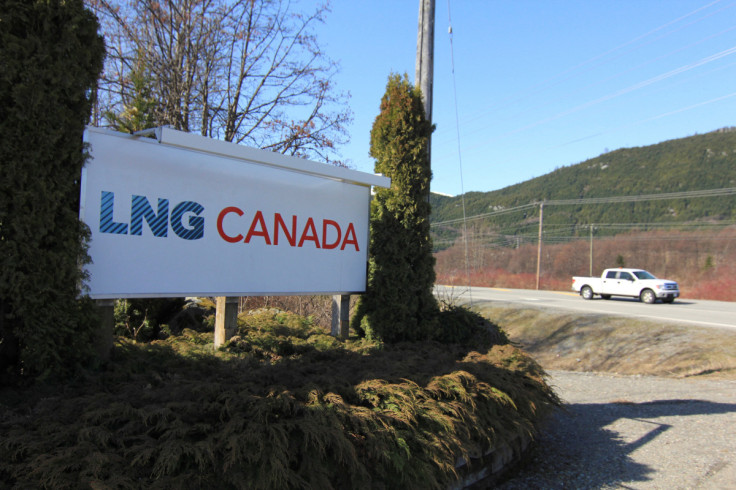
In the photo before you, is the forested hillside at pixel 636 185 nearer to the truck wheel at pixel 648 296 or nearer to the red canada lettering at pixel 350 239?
the truck wheel at pixel 648 296

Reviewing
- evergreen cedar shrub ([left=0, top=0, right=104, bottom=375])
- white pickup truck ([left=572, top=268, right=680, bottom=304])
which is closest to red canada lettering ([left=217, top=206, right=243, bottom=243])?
evergreen cedar shrub ([left=0, top=0, right=104, bottom=375])

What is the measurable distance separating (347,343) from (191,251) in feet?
6.44

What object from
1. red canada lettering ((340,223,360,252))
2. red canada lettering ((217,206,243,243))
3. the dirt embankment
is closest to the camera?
red canada lettering ((217,206,243,243))

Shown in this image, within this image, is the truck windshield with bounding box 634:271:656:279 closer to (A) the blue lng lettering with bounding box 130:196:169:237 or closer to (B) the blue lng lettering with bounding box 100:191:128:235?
(A) the blue lng lettering with bounding box 130:196:169:237

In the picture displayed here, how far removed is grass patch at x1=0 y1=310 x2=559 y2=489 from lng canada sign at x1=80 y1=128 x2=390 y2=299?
698 mm

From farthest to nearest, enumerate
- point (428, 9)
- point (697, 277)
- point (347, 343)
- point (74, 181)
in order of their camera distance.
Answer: point (697, 277)
point (428, 9)
point (347, 343)
point (74, 181)

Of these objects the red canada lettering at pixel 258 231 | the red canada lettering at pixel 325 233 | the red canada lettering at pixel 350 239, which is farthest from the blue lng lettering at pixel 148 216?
the red canada lettering at pixel 350 239

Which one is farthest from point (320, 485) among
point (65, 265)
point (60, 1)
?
point (60, 1)

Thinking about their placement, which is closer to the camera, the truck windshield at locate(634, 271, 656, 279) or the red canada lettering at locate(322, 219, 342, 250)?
the red canada lettering at locate(322, 219, 342, 250)

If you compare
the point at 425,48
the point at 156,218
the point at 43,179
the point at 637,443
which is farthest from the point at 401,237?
the point at 43,179

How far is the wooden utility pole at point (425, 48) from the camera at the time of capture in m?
6.87

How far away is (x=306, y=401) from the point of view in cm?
301

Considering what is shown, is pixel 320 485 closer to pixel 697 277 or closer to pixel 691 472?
pixel 691 472

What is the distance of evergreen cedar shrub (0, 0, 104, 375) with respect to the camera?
3.21 meters
